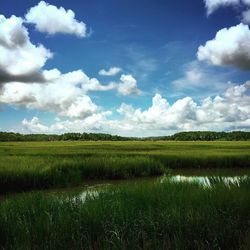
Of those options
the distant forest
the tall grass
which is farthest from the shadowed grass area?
the distant forest

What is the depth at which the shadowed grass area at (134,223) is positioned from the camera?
6.36m

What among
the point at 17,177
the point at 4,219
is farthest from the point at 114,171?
the point at 4,219

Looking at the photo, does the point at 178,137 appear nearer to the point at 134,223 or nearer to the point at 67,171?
the point at 67,171

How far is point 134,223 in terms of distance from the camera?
7168 mm

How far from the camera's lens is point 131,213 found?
8086 mm

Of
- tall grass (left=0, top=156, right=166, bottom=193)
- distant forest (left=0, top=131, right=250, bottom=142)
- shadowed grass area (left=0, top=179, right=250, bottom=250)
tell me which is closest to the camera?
shadowed grass area (left=0, top=179, right=250, bottom=250)

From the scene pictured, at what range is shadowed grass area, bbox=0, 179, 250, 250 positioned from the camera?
6.36 meters

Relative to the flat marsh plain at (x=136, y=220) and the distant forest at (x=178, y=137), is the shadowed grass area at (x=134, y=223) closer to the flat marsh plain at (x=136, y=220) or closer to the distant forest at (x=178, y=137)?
the flat marsh plain at (x=136, y=220)

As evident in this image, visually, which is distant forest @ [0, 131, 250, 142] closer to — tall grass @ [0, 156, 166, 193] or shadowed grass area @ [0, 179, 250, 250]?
tall grass @ [0, 156, 166, 193]

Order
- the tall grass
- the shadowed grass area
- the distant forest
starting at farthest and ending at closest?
1. the distant forest
2. the tall grass
3. the shadowed grass area

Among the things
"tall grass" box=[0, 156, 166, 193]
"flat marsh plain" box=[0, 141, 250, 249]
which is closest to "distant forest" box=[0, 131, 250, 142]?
"tall grass" box=[0, 156, 166, 193]

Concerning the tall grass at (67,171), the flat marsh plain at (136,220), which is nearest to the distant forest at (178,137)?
the tall grass at (67,171)

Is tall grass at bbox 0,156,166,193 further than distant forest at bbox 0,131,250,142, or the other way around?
distant forest at bbox 0,131,250,142

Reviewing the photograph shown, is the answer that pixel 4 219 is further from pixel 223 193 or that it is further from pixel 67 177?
pixel 67 177
